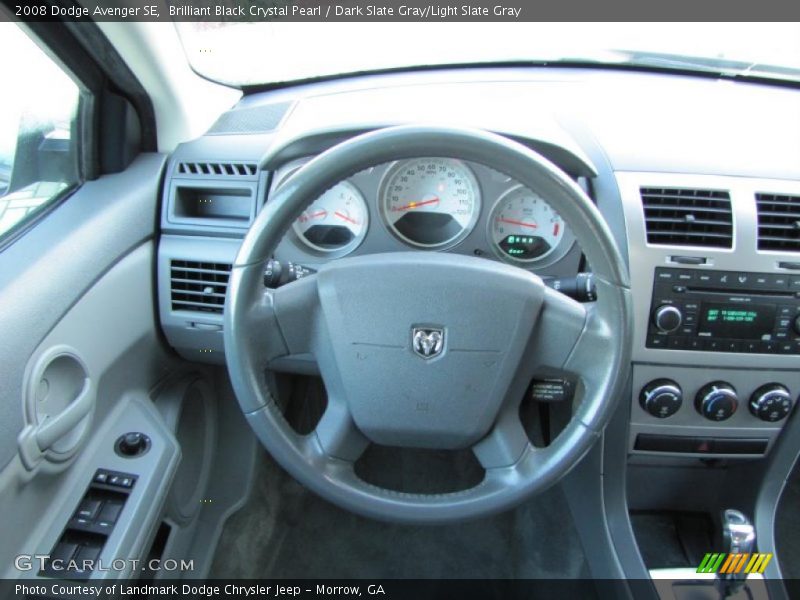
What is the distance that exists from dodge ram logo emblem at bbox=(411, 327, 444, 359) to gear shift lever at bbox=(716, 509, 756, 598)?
0.91 m

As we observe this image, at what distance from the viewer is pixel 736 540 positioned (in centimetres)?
A: 144

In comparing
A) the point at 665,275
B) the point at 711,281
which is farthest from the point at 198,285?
the point at 711,281

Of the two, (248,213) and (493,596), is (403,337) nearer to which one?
(248,213)

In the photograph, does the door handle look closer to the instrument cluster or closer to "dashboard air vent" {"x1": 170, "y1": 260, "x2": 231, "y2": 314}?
"dashboard air vent" {"x1": 170, "y1": 260, "x2": 231, "y2": 314}

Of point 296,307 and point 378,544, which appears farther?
point 378,544

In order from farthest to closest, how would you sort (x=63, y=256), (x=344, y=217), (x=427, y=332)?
(x=344, y=217) → (x=63, y=256) → (x=427, y=332)

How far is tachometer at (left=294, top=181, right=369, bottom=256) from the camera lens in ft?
4.65

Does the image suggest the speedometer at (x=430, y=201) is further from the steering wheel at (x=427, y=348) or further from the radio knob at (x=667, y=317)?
the radio knob at (x=667, y=317)

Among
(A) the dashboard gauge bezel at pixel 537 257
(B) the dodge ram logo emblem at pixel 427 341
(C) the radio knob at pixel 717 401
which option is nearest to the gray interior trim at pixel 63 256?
(B) the dodge ram logo emblem at pixel 427 341

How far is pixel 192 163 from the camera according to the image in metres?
1.63

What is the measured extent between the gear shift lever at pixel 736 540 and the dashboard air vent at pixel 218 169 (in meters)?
1.45

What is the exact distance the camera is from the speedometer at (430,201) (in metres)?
1.38

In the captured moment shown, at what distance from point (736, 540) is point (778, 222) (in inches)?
29.7

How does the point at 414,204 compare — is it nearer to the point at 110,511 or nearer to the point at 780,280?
the point at 780,280
